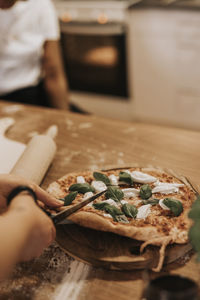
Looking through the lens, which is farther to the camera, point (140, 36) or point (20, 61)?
point (140, 36)

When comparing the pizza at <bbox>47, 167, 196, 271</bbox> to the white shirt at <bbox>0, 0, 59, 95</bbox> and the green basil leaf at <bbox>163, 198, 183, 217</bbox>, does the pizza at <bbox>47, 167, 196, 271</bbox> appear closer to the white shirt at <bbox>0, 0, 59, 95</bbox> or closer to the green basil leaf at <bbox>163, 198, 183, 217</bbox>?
the green basil leaf at <bbox>163, 198, 183, 217</bbox>

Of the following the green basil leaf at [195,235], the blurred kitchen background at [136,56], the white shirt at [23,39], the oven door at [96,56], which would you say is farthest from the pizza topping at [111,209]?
the oven door at [96,56]

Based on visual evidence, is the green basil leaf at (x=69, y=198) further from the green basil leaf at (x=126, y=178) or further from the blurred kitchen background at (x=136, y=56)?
the blurred kitchen background at (x=136, y=56)

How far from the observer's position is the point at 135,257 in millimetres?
645

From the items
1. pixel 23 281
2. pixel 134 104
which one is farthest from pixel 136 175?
pixel 134 104

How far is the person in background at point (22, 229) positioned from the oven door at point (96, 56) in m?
2.05

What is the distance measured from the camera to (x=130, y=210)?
708 millimetres

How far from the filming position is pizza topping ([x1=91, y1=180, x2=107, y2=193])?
78 cm

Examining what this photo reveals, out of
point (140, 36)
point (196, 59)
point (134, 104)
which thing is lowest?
point (134, 104)

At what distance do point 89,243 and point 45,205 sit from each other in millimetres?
133

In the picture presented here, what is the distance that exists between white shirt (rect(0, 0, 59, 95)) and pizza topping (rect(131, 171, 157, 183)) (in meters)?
1.26

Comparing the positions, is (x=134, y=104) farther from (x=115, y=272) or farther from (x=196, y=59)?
(x=115, y=272)

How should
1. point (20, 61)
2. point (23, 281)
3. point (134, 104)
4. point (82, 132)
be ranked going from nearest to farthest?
1. point (23, 281)
2. point (82, 132)
3. point (20, 61)
4. point (134, 104)

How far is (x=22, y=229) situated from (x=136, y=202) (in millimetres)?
278
